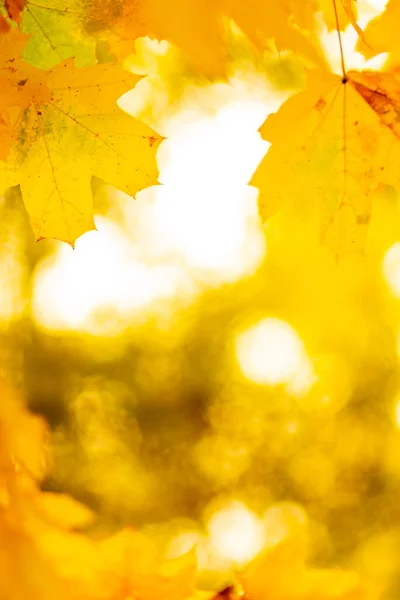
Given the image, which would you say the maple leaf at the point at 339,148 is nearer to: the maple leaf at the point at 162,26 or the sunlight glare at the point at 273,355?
the maple leaf at the point at 162,26

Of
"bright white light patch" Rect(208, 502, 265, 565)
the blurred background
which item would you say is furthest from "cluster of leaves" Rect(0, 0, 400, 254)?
"bright white light patch" Rect(208, 502, 265, 565)

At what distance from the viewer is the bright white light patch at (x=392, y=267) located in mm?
6500

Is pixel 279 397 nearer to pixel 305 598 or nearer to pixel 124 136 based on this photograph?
pixel 305 598

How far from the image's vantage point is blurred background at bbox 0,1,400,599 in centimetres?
606

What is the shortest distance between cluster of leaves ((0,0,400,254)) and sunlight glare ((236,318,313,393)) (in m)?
5.49

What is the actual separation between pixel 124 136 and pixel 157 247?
578 cm

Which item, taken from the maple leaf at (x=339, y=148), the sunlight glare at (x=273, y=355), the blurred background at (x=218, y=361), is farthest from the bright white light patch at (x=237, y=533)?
the maple leaf at (x=339, y=148)

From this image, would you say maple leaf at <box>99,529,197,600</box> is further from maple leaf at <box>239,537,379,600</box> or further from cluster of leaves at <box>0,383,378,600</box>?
maple leaf at <box>239,537,379,600</box>

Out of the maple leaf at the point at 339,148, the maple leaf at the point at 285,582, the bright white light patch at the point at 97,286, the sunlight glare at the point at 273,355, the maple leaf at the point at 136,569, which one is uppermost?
the bright white light patch at the point at 97,286

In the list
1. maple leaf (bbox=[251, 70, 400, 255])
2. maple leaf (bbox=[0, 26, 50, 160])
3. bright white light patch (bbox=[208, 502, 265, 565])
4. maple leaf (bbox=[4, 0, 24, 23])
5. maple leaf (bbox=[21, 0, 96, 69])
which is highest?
bright white light patch (bbox=[208, 502, 265, 565])

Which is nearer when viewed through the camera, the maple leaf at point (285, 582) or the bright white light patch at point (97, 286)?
the maple leaf at point (285, 582)

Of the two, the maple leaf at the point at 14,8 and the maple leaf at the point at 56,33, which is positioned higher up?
the maple leaf at the point at 14,8

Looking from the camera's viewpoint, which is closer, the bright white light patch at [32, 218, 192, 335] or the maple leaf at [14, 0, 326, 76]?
the maple leaf at [14, 0, 326, 76]

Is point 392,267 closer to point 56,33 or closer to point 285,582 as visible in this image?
point 285,582
